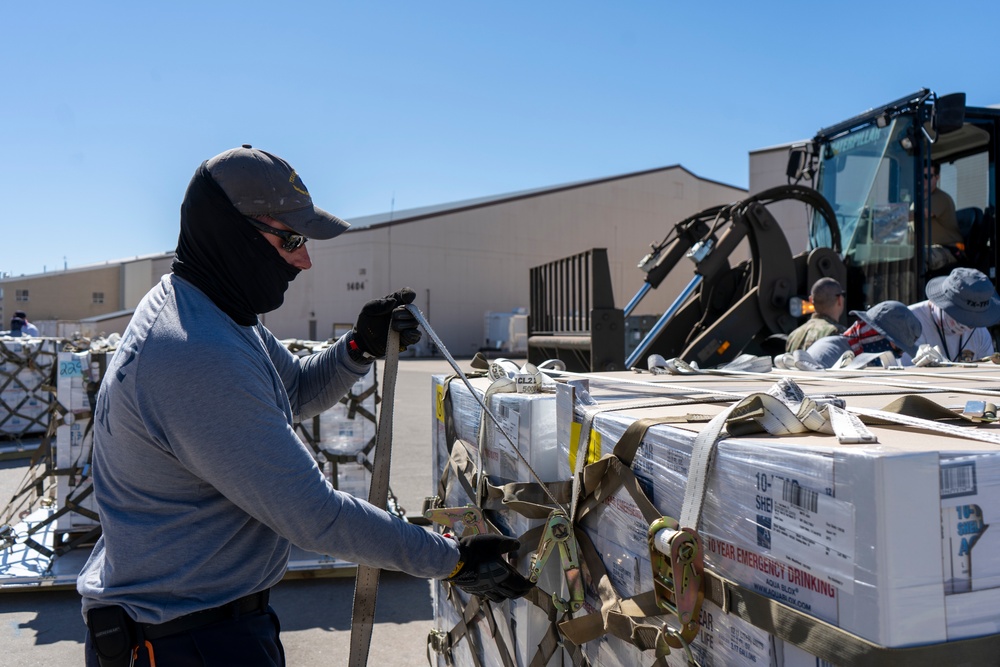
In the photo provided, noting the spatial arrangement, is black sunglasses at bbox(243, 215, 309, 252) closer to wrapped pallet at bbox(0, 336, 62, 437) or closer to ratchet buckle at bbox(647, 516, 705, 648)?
ratchet buckle at bbox(647, 516, 705, 648)

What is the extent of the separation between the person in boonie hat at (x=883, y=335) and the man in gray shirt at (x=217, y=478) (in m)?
3.24

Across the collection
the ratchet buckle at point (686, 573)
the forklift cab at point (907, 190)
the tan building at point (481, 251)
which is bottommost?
the ratchet buckle at point (686, 573)

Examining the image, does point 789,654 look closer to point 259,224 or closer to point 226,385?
point 226,385

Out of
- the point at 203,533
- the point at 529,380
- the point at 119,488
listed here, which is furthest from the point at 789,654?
the point at 119,488

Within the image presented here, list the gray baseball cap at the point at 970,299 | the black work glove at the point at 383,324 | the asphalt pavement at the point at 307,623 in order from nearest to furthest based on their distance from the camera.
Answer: the black work glove at the point at 383,324, the asphalt pavement at the point at 307,623, the gray baseball cap at the point at 970,299

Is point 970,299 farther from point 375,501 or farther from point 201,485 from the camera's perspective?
point 201,485

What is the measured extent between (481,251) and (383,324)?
101ft

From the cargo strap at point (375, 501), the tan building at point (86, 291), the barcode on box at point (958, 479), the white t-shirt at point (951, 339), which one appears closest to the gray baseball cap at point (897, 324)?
the white t-shirt at point (951, 339)

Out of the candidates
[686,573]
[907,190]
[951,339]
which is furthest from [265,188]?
[907,190]

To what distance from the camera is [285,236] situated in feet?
Result: 6.42

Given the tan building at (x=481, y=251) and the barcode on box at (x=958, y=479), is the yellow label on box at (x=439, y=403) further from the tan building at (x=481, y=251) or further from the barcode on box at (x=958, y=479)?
the tan building at (x=481, y=251)

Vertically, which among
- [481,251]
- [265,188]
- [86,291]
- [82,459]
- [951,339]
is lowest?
[82,459]

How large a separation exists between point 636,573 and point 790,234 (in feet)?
73.7

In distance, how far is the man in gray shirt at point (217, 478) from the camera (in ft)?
5.24
